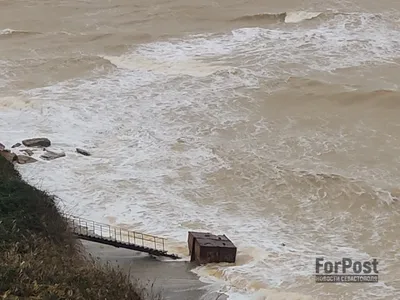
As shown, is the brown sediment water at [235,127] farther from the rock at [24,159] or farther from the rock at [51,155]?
the rock at [24,159]

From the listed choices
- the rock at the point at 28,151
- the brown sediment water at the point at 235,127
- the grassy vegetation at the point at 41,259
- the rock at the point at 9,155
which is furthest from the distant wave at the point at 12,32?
the grassy vegetation at the point at 41,259

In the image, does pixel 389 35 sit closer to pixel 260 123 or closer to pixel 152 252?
pixel 260 123

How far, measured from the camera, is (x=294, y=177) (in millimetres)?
20797

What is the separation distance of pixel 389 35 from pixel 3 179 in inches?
970

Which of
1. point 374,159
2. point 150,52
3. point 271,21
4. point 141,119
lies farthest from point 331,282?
point 271,21

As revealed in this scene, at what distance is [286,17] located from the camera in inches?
1623

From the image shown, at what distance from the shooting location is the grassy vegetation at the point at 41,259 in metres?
9.92

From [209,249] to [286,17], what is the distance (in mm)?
27977

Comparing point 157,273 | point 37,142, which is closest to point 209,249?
point 157,273

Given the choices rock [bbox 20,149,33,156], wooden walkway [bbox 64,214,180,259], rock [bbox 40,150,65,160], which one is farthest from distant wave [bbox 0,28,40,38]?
wooden walkway [bbox 64,214,180,259]

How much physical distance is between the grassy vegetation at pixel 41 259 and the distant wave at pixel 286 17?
26.7 meters

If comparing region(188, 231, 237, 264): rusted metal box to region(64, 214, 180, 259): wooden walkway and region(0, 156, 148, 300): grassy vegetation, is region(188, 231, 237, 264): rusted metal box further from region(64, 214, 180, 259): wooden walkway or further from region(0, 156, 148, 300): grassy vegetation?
region(0, 156, 148, 300): grassy vegetation

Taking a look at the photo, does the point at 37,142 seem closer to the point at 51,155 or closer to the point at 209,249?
the point at 51,155

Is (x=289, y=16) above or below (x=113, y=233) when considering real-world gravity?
above
